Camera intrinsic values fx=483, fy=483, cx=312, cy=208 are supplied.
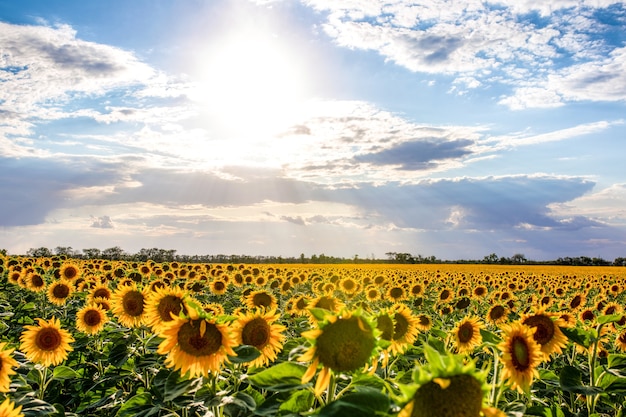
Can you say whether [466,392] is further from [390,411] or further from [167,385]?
[167,385]

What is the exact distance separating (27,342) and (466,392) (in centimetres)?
711

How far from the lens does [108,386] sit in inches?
293

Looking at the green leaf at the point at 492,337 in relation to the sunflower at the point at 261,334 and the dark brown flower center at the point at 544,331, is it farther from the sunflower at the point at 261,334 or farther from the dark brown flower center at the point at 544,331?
the sunflower at the point at 261,334

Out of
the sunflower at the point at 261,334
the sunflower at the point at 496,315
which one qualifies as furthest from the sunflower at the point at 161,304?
the sunflower at the point at 496,315

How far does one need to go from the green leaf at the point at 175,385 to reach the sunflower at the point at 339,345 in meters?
1.16

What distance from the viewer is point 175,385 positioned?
320 cm

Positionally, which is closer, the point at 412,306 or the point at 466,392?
the point at 466,392

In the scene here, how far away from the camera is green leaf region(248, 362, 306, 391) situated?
8.00 feet

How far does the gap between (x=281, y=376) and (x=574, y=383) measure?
3.14 meters

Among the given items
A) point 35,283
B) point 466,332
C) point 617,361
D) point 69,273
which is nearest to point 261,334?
point 617,361

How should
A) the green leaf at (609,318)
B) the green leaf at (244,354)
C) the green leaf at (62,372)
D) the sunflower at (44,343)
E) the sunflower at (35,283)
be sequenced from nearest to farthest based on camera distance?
the green leaf at (244,354) < the green leaf at (609,318) < the green leaf at (62,372) < the sunflower at (44,343) < the sunflower at (35,283)

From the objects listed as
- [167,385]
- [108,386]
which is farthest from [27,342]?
[167,385]

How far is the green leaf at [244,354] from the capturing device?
305 cm

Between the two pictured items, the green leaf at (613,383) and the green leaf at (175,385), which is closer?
the green leaf at (175,385)
